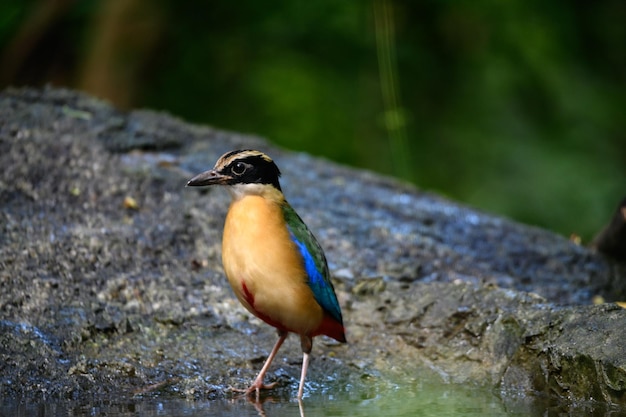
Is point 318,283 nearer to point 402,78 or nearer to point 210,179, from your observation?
point 210,179

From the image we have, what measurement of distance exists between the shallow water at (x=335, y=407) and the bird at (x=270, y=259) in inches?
9.4

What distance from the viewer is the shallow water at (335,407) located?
168 inches

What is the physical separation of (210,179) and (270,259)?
1.93 ft

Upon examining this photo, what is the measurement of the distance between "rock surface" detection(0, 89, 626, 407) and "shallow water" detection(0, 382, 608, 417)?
0.15 m

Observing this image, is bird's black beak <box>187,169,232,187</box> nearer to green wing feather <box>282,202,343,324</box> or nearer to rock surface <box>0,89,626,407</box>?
green wing feather <box>282,202,343,324</box>

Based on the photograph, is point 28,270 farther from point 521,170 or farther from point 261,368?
point 521,170

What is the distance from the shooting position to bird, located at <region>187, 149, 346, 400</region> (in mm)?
4652

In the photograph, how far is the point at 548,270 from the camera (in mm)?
7004

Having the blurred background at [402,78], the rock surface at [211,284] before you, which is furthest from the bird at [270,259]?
the blurred background at [402,78]

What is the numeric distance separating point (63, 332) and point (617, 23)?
9.71m

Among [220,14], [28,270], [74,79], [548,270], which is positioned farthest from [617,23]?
[28,270]

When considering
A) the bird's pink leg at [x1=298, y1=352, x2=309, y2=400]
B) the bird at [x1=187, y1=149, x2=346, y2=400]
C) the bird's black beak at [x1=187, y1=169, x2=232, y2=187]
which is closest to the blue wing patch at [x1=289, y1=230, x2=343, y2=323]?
the bird at [x1=187, y1=149, x2=346, y2=400]

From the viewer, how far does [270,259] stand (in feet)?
15.3

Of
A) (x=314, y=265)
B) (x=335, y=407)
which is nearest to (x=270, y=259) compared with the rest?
(x=314, y=265)
